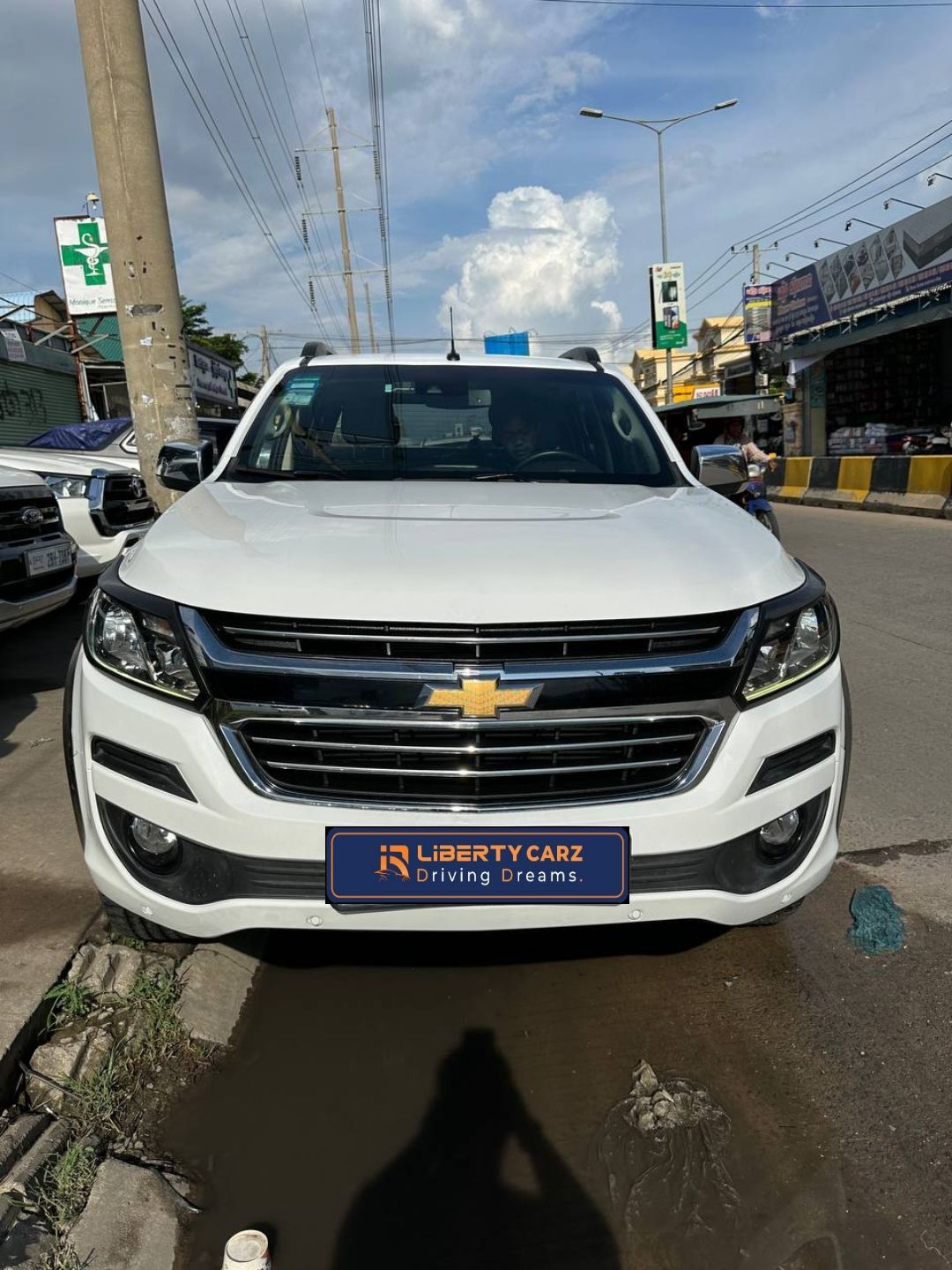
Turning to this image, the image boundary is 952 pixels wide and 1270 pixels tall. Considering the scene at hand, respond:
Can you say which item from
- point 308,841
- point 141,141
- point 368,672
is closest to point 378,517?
point 368,672

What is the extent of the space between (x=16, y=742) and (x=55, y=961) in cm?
229

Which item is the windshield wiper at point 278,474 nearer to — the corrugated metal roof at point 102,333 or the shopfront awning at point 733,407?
the shopfront awning at point 733,407

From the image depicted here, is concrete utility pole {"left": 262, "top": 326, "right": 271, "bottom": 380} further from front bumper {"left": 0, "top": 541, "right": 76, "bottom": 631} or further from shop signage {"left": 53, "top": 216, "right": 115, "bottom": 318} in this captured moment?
front bumper {"left": 0, "top": 541, "right": 76, "bottom": 631}

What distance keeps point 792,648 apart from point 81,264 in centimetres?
2541

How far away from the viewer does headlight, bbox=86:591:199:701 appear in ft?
6.55

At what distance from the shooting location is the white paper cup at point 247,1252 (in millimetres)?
1650

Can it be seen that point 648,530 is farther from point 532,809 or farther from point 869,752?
point 869,752

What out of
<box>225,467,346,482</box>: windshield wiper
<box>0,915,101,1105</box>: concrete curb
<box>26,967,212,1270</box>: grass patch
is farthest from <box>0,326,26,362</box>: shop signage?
<box>26,967,212,1270</box>: grass patch

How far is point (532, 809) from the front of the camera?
195cm

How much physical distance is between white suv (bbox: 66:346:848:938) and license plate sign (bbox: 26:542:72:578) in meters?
3.31

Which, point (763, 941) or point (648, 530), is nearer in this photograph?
point (648, 530)

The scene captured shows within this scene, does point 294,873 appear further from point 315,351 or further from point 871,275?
point 871,275

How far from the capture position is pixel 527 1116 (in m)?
2.09

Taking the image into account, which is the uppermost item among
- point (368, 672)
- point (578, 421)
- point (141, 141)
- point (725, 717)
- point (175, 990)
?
point (141, 141)
